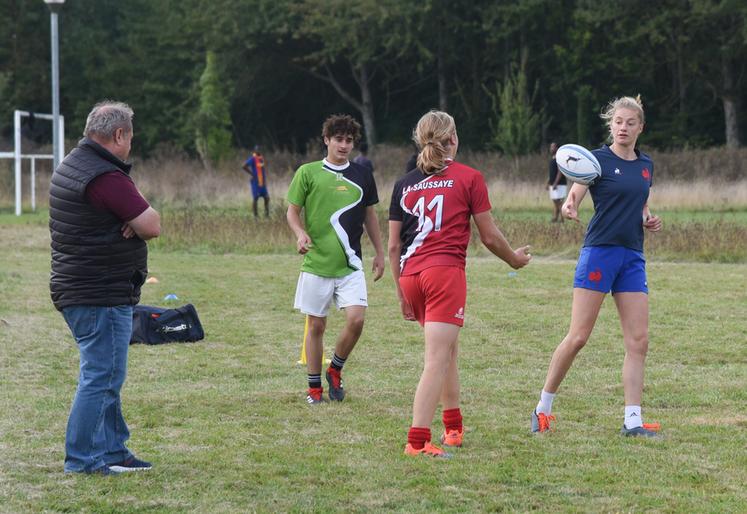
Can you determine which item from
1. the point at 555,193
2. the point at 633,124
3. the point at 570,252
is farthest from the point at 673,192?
the point at 633,124

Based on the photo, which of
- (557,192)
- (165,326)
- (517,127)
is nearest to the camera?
(165,326)

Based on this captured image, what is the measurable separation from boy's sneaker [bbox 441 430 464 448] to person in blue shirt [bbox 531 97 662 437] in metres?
0.62

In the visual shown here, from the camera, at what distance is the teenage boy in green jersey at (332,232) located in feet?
26.4

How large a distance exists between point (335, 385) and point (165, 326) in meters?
3.09

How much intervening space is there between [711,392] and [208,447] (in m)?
3.69

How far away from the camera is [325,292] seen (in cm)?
812

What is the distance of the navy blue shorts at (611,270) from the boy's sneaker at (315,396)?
212 centimetres

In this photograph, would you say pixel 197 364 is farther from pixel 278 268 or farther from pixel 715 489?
pixel 278 268

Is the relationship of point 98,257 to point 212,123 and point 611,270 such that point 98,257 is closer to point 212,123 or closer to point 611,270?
→ point 611,270

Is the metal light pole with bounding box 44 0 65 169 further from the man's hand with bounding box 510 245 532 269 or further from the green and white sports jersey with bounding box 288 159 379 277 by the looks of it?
the man's hand with bounding box 510 245 532 269

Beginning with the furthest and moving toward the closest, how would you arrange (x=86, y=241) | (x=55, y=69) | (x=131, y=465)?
1. (x=55, y=69)
2. (x=131, y=465)
3. (x=86, y=241)

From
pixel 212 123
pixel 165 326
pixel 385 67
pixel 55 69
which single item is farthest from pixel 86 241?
pixel 385 67

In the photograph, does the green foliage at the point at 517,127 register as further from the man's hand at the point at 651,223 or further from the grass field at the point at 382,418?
the man's hand at the point at 651,223

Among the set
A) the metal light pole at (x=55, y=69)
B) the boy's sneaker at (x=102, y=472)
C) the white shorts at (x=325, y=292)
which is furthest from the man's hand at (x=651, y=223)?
the metal light pole at (x=55, y=69)
